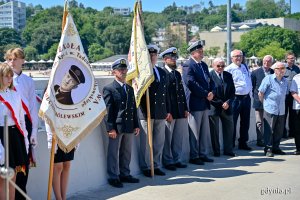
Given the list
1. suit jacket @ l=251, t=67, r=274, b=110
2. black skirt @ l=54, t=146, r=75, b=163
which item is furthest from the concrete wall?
suit jacket @ l=251, t=67, r=274, b=110

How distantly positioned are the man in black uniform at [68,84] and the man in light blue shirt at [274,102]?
483 centimetres

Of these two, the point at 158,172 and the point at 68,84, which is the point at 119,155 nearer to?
the point at 158,172

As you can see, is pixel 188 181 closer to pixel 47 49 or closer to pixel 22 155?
pixel 22 155

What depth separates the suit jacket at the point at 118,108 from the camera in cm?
771

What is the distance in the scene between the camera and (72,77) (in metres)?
6.52

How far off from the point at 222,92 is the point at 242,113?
1324mm

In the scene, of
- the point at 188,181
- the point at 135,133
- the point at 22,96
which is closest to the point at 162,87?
the point at 135,133

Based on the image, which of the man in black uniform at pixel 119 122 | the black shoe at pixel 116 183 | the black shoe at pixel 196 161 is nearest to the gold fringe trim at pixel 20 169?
the man in black uniform at pixel 119 122

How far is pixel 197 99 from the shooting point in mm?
9578

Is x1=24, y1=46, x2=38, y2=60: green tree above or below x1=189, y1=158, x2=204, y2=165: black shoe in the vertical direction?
above

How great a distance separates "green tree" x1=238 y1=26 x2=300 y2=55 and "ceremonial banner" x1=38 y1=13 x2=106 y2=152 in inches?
5219

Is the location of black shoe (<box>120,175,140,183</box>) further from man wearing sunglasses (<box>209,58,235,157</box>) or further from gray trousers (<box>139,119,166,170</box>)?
man wearing sunglasses (<box>209,58,235,157</box>)

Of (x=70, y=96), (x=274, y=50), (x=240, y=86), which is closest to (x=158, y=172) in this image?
(x=70, y=96)

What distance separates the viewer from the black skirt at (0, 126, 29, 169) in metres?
5.55
